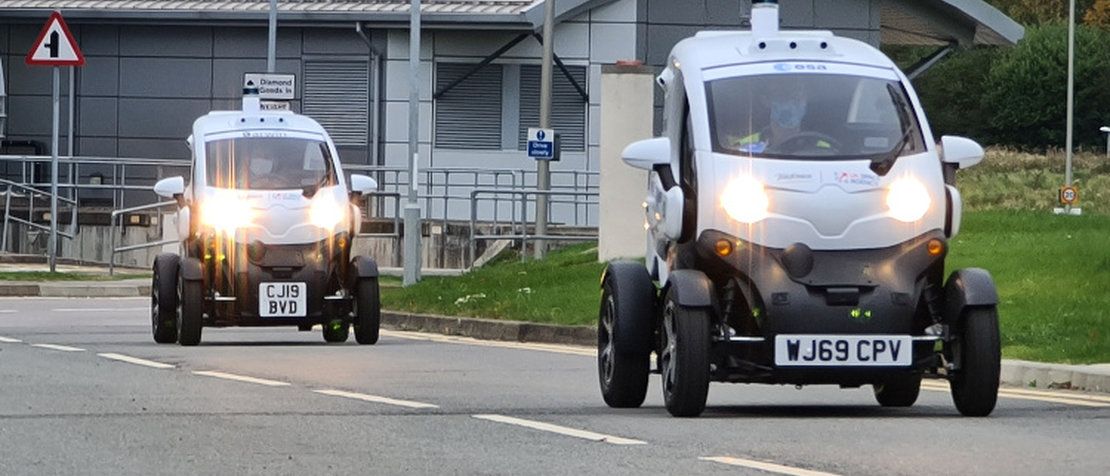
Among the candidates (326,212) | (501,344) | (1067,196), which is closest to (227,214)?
(326,212)

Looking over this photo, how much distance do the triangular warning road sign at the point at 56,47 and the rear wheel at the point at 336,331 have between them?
11.8 m

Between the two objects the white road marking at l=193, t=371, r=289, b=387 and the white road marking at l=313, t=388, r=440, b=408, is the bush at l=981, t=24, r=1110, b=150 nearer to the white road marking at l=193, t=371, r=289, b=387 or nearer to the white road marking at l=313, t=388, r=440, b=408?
the white road marking at l=193, t=371, r=289, b=387

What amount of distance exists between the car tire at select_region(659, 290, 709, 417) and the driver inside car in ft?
3.19

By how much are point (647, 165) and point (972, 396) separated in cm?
217

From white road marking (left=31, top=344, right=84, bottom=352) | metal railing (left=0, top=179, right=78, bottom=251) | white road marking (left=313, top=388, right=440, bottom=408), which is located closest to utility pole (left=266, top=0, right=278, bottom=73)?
metal railing (left=0, top=179, right=78, bottom=251)

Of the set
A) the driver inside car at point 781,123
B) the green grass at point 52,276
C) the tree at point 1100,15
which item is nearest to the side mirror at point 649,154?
the driver inside car at point 781,123

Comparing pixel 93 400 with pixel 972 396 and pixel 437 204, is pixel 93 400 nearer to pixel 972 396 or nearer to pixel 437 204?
pixel 972 396

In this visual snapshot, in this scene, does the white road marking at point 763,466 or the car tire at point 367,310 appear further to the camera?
Answer: the car tire at point 367,310

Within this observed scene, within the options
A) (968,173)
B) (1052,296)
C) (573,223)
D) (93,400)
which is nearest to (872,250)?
(93,400)

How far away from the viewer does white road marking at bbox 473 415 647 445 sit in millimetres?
11674

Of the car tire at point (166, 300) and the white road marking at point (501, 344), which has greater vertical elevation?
the car tire at point (166, 300)

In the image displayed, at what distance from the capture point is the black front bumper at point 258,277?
21.0 metres

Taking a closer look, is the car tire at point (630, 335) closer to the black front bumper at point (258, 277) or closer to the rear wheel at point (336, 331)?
the black front bumper at point (258, 277)

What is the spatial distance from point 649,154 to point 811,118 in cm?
93
